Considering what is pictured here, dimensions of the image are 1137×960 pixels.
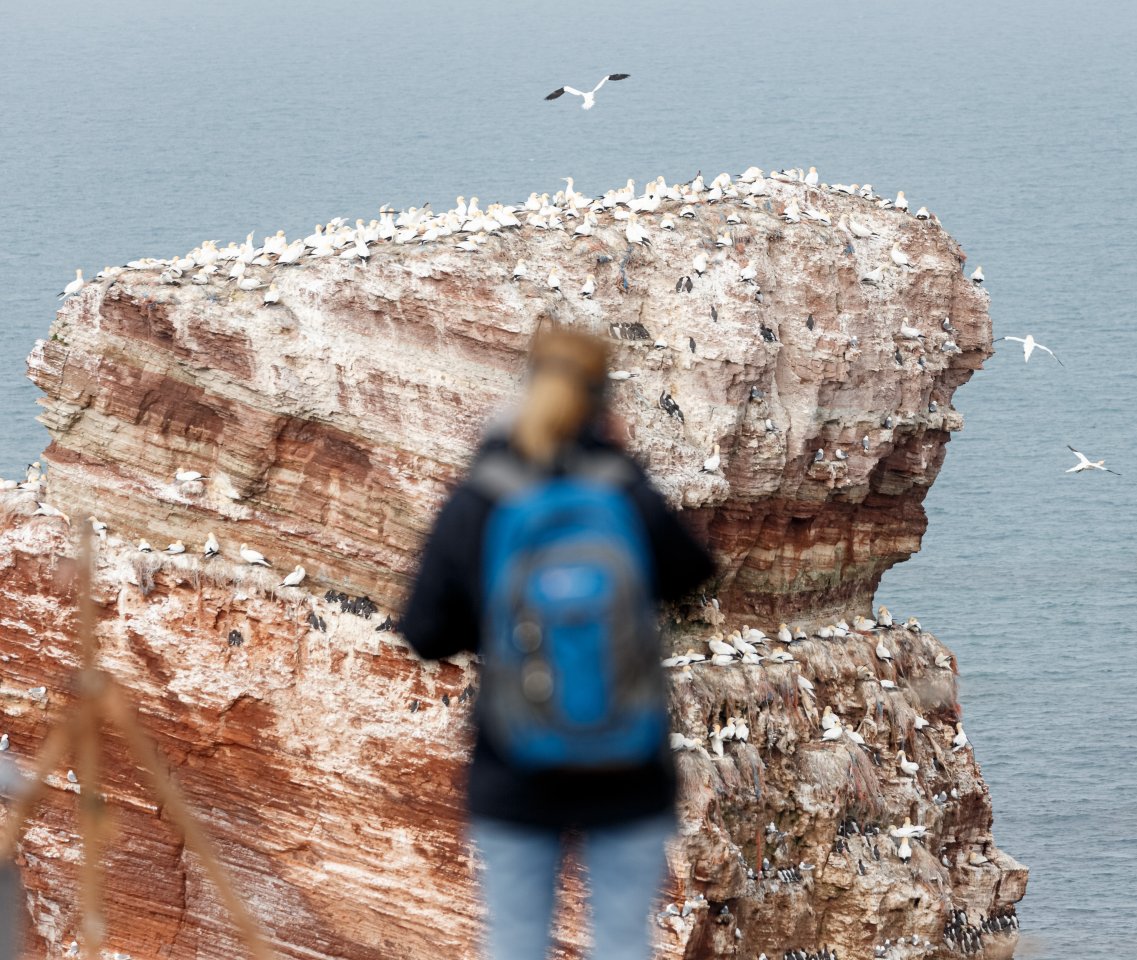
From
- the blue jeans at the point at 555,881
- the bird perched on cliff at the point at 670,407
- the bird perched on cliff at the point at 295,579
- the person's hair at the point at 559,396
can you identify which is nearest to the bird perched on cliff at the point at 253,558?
the bird perched on cliff at the point at 295,579

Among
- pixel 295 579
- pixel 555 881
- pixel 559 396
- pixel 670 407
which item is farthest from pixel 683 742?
pixel 559 396

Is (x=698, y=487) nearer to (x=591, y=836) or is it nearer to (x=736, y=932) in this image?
(x=736, y=932)

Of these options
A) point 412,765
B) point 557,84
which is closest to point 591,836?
point 412,765

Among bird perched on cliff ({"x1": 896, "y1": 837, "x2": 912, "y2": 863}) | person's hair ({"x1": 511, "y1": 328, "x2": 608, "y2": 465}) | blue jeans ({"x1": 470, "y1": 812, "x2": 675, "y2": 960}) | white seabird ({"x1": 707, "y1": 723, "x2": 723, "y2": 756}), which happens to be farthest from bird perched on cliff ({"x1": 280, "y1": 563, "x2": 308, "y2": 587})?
person's hair ({"x1": 511, "y1": 328, "x2": 608, "y2": 465})

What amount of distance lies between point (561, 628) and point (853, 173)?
118m

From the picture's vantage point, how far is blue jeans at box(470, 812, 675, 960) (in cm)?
1067

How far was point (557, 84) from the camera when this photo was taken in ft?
513

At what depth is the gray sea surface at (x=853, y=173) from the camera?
6353cm

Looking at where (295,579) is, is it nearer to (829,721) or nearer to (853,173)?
(829,721)

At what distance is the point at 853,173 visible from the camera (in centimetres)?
12556

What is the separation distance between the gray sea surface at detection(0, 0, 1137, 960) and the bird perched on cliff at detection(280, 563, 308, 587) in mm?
23437

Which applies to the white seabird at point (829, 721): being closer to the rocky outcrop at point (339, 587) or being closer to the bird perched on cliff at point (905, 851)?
the rocky outcrop at point (339, 587)

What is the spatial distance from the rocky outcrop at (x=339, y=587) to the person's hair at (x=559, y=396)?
20.0m

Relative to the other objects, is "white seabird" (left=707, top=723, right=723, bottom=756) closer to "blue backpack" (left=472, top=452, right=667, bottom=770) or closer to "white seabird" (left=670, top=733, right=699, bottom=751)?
"white seabird" (left=670, top=733, right=699, bottom=751)
